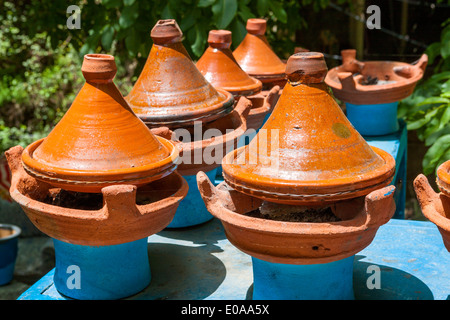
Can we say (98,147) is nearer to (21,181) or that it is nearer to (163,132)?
(21,181)

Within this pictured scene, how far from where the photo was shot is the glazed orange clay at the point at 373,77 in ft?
12.5

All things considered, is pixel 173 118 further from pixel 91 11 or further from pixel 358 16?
pixel 358 16

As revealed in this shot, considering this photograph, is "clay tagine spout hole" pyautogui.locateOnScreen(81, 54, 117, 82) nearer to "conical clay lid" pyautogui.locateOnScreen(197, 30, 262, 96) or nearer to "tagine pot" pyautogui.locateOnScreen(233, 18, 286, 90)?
"conical clay lid" pyautogui.locateOnScreen(197, 30, 262, 96)

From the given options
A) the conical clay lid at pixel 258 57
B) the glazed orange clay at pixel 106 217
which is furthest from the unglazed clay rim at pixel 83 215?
the conical clay lid at pixel 258 57

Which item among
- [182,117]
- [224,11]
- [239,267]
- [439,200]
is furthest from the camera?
[224,11]

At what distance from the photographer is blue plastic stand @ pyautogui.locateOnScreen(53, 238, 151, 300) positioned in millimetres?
2109

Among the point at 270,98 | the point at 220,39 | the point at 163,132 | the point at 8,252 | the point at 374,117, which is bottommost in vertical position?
the point at 8,252

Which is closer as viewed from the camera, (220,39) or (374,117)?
(220,39)

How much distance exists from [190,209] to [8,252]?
333 centimetres

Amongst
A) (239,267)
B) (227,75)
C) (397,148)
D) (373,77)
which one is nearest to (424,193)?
(239,267)

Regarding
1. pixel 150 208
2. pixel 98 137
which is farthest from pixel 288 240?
pixel 98 137

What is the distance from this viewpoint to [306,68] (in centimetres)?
194

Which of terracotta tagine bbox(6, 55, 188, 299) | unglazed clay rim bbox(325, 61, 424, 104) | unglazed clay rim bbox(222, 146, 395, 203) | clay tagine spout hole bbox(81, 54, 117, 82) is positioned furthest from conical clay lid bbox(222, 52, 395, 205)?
unglazed clay rim bbox(325, 61, 424, 104)

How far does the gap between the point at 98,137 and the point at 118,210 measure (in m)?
0.32
